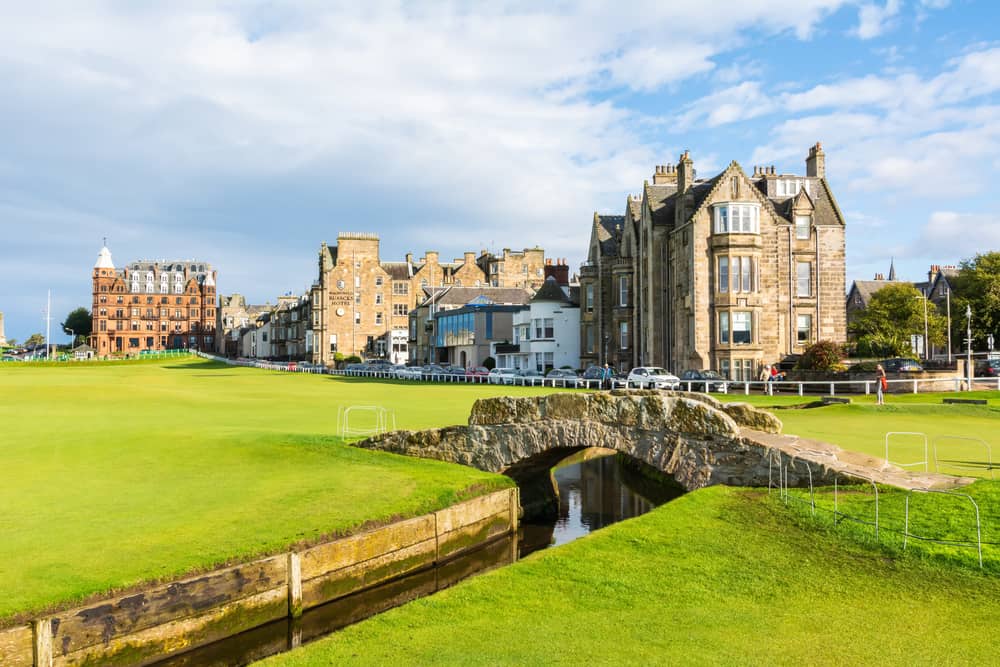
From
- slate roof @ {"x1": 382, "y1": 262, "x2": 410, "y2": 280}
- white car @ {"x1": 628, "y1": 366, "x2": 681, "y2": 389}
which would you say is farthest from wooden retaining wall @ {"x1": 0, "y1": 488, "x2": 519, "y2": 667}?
slate roof @ {"x1": 382, "y1": 262, "x2": 410, "y2": 280}

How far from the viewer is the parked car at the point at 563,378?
5275 cm

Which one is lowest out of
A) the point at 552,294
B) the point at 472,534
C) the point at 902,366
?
the point at 472,534

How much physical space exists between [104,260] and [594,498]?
171297 mm

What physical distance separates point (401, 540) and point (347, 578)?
1.40 meters

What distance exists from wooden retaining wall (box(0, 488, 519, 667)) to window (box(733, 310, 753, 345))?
124 ft

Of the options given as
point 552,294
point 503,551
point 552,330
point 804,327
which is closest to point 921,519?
point 503,551

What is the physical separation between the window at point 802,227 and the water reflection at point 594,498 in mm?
28901

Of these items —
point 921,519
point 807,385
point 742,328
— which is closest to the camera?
point 921,519

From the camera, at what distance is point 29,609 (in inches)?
356

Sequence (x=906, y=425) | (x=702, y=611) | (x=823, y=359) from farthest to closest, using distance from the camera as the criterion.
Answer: (x=823, y=359) < (x=906, y=425) < (x=702, y=611)

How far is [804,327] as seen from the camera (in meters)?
52.1

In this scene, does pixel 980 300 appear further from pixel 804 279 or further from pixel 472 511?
pixel 472 511

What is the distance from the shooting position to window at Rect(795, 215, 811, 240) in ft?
170

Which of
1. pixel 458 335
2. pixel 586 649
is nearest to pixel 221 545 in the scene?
pixel 586 649
